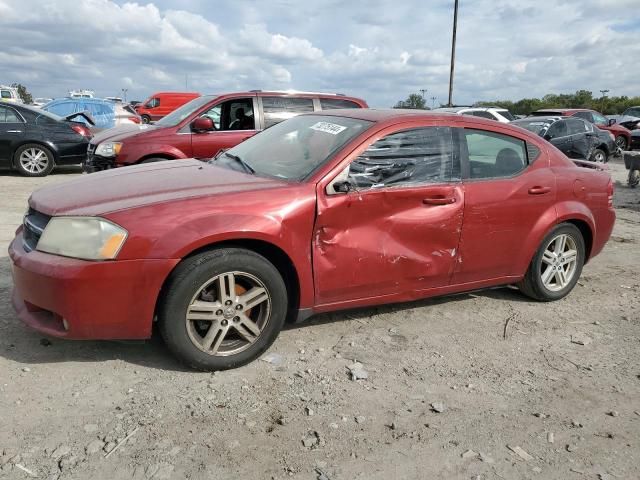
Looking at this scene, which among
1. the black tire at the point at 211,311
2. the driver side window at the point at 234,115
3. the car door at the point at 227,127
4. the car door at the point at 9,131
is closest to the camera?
the black tire at the point at 211,311

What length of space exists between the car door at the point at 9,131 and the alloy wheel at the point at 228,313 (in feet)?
30.5

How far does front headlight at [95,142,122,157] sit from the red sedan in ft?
12.4

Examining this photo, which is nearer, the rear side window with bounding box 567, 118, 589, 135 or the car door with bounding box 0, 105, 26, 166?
the car door with bounding box 0, 105, 26, 166

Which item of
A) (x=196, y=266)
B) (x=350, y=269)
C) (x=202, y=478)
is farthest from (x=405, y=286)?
(x=202, y=478)

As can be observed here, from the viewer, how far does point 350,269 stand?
11.5 ft

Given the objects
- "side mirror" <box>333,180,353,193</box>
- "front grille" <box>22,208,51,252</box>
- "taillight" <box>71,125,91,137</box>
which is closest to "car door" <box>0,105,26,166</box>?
"taillight" <box>71,125,91,137</box>

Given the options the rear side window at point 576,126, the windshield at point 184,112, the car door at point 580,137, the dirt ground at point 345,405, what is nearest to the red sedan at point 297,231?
the dirt ground at point 345,405

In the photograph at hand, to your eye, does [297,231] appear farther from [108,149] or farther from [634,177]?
[634,177]

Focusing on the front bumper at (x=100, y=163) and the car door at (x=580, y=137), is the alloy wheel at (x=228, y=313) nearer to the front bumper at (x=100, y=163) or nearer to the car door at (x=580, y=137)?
the front bumper at (x=100, y=163)

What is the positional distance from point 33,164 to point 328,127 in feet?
29.2

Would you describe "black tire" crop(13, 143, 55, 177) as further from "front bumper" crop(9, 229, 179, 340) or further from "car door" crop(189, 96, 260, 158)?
"front bumper" crop(9, 229, 179, 340)

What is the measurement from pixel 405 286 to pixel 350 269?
51 cm

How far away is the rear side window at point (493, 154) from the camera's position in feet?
13.3

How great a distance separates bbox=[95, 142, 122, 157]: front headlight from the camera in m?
7.52
